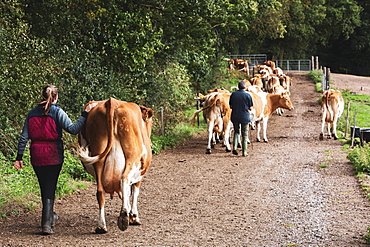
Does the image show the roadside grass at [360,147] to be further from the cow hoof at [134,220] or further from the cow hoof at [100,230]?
the cow hoof at [100,230]

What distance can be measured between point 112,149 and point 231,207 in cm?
282

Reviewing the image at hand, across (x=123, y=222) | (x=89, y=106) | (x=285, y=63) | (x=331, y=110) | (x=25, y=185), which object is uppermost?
(x=285, y=63)

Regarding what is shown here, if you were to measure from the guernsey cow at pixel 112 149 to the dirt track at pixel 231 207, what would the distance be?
26.8 inches

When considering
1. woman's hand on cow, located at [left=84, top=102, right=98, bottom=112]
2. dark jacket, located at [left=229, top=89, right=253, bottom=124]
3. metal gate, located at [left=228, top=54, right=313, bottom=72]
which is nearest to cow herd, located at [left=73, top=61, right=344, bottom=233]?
woman's hand on cow, located at [left=84, top=102, right=98, bottom=112]

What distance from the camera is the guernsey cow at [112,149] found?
25.0ft

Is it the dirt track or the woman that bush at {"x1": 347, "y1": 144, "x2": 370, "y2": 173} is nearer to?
the dirt track

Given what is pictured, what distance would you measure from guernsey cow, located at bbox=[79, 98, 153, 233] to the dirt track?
0.68 meters

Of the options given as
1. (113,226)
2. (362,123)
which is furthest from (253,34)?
(113,226)

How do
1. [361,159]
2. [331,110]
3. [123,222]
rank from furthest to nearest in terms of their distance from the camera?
[331,110] → [361,159] → [123,222]

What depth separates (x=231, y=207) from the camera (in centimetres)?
955

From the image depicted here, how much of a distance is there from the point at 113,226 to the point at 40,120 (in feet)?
6.33

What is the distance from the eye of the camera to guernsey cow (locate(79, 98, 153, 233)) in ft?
25.0

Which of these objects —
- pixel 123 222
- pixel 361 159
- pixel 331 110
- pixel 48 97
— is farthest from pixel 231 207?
pixel 331 110

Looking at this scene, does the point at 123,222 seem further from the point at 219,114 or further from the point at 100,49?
the point at 100,49
